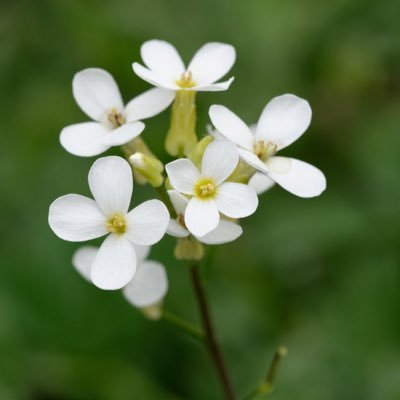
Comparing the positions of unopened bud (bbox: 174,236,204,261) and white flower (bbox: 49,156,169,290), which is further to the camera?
unopened bud (bbox: 174,236,204,261)

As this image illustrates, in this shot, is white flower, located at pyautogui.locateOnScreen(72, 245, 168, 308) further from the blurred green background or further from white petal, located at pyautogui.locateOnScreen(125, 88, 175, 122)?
the blurred green background

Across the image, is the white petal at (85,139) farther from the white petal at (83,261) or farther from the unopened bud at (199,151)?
the white petal at (83,261)

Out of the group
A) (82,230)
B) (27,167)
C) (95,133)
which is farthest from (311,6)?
(82,230)

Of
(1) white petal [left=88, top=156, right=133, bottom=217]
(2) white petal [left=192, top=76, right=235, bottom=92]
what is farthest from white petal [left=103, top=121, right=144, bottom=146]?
(2) white petal [left=192, top=76, right=235, bottom=92]


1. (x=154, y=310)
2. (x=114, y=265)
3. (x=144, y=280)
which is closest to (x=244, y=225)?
(x=154, y=310)

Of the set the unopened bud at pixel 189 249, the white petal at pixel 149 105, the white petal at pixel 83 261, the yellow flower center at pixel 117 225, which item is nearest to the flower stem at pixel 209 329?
the unopened bud at pixel 189 249

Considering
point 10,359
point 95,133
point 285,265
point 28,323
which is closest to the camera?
point 95,133

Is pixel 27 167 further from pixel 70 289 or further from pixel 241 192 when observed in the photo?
pixel 241 192
